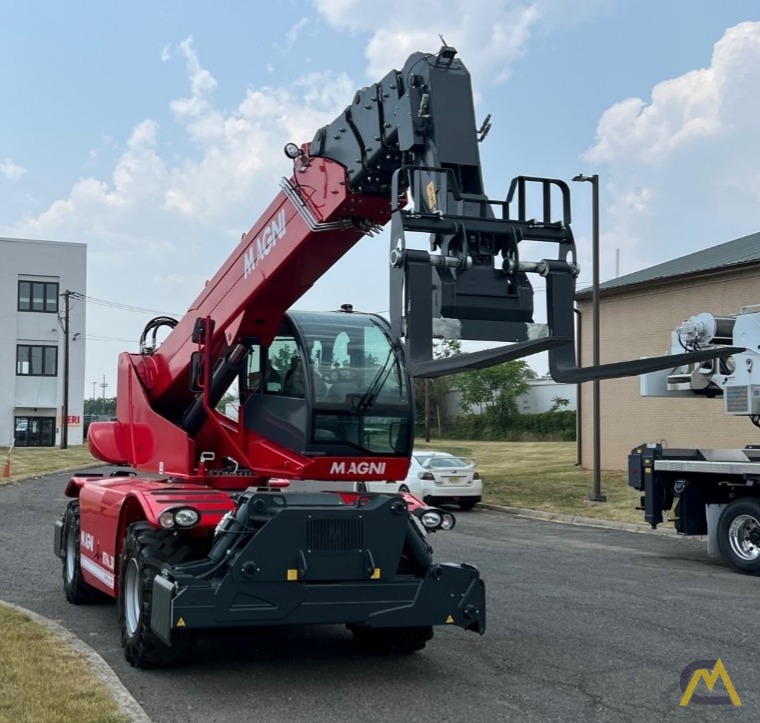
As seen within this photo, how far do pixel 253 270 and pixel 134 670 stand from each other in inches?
132

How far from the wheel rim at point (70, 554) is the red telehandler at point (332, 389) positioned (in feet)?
1.54

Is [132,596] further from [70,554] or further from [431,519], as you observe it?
[70,554]

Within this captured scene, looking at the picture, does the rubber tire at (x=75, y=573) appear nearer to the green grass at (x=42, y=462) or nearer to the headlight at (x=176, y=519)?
the headlight at (x=176, y=519)

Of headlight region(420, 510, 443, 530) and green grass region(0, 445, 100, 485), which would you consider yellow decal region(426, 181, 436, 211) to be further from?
green grass region(0, 445, 100, 485)

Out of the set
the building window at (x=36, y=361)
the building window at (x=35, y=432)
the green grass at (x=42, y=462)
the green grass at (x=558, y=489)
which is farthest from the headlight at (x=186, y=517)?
the building window at (x=35, y=432)

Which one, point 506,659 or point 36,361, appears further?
point 36,361

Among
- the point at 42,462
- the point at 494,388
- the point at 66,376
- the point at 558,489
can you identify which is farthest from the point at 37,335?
the point at 558,489

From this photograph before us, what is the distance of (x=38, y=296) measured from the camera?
59.2 metres

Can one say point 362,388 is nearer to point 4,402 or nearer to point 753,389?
point 753,389

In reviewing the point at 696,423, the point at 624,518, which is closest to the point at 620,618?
the point at 624,518

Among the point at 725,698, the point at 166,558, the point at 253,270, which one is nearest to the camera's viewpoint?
the point at 725,698

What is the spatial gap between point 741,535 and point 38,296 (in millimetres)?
52125

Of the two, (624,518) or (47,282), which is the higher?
(47,282)

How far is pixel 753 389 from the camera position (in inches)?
535
